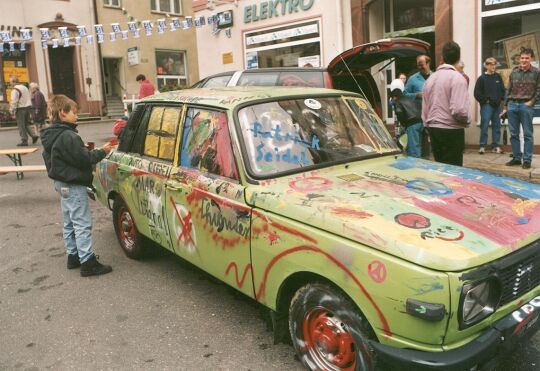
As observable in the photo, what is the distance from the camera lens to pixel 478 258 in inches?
89.3

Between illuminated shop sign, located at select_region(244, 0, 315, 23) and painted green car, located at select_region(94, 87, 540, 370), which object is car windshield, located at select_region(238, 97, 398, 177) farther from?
illuminated shop sign, located at select_region(244, 0, 315, 23)

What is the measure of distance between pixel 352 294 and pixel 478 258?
61cm

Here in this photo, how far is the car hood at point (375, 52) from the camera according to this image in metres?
7.23

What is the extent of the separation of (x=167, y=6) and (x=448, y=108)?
1041 inches

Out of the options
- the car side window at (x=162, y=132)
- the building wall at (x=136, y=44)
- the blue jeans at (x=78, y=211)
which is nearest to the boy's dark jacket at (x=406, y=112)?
the car side window at (x=162, y=132)

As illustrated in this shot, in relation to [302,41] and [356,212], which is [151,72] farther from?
[356,212]

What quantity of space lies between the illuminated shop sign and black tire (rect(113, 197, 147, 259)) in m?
9.59

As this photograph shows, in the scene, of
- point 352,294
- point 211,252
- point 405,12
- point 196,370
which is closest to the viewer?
point 352,294

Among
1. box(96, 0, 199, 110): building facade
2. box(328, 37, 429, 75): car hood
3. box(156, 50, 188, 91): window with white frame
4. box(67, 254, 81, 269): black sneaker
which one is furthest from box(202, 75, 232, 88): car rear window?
box(156, 50, 188, 91): window with white frame

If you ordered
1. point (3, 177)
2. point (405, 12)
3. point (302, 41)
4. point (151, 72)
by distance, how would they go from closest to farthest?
point (3, 177) < point (405, 12) < point (302, 41) < point (151, 72)

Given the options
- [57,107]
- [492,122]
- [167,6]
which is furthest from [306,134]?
[167,6]

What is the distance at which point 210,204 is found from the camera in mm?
3432

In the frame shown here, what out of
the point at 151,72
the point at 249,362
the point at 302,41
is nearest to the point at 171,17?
the point at 151,72

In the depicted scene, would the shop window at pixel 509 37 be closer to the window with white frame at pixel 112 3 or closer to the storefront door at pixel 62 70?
the storefront door at pixel 62 70
